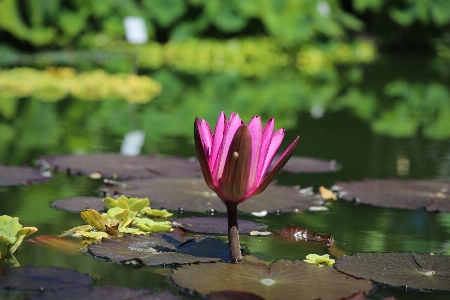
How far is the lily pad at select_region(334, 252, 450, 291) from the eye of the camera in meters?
1.47

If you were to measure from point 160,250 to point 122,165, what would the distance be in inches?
42.2

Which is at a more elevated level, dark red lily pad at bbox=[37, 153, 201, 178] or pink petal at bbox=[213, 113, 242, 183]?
pink petal at bbox=[213, 113, 242, 183]

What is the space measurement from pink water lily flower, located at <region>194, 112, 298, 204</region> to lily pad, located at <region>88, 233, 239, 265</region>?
0.45ft

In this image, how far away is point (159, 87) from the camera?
592 cm

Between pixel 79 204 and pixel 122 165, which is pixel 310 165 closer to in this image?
pixel 122 165

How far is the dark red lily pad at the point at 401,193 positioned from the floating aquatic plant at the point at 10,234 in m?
1.04

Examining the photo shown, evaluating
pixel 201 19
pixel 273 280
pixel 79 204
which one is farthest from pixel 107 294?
pixel 201 19

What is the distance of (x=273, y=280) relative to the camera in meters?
1.40

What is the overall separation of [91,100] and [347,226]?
3266mm

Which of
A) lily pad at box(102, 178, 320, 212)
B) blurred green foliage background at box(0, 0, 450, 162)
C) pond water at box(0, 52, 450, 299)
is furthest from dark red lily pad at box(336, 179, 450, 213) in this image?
blurred green foliage background at box(0, 0, 450, 162)

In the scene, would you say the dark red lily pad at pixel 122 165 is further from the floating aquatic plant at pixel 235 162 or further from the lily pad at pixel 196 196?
the floating aquatic plant at pixel 235 162

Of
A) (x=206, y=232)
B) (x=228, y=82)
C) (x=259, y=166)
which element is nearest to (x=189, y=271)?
(x=259, y=166)

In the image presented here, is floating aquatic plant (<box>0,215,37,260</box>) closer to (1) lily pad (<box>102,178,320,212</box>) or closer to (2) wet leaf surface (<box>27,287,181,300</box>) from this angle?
(2) wet leaf surface (<box>27,287,181,300</box>)

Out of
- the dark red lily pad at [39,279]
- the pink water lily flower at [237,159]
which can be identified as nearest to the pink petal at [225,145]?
the pink water lily flower at [237,159]
